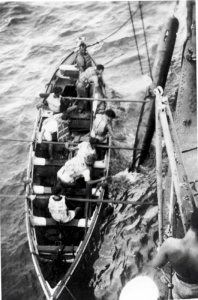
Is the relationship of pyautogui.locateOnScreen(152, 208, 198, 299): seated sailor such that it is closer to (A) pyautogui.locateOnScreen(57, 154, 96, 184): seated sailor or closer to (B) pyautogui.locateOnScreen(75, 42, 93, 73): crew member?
(A) pyautogui.locateOnScreen(57, 154, 96, 184): seated sailor

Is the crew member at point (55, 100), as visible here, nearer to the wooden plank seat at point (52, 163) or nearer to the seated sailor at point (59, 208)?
the wooden plank seat at point (52, 163)

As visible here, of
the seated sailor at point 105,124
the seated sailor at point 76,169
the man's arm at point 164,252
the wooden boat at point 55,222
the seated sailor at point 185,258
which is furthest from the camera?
the seated sailor at point 105,124

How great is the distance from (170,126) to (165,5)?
11.3 m

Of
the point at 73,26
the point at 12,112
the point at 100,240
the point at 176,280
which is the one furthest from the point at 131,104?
the point at 176,280

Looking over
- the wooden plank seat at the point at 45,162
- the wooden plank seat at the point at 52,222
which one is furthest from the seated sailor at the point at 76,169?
the wooden plank seat at the point at 52,222

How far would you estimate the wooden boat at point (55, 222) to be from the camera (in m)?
5.93

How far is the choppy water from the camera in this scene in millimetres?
7586

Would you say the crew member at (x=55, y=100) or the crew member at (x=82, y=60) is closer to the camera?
the crew member at (x=55, y=100)

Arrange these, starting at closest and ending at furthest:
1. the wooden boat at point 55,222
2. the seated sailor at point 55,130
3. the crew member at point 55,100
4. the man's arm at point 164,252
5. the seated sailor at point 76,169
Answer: the man's arm at point 164,252 < the wooden boat at point 55,222 < the seated sailor at point 76,169 < the seated sailor at point 55,130 < the crew member at point 55,100

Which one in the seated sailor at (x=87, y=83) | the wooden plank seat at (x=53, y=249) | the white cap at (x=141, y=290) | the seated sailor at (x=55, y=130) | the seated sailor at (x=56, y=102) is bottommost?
the wooden plank seat at (x=53, y=249)

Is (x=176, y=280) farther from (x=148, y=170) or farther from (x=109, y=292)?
(x=148, y=170)

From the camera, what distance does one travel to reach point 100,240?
7.13 meters

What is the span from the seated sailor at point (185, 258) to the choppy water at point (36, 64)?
341 centimetres

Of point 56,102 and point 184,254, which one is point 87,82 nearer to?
point 56,102
